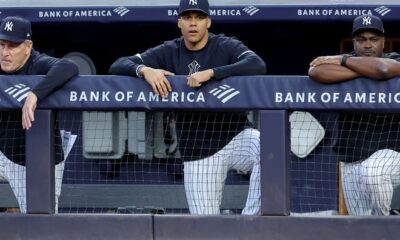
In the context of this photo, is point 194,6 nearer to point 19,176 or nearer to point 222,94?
point 222,94

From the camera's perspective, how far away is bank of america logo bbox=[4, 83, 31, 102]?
6.11m

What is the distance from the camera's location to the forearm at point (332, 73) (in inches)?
232

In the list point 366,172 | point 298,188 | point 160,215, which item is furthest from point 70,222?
point 366,172

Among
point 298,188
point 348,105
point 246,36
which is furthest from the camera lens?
point 246,36

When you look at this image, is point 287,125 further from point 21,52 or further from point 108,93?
point 21,52

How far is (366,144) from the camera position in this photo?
6.10 metres

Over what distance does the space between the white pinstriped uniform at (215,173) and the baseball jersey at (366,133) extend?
0.55 metres

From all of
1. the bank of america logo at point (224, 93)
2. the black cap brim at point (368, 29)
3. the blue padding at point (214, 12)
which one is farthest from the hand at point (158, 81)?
the blue padding at point (214, 12)

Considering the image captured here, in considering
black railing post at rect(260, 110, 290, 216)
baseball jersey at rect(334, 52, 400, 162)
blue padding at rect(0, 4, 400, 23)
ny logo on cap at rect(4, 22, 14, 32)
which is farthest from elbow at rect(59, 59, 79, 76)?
blue padding at rect(0, 4, 400, 23)

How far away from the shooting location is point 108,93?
6082 mm

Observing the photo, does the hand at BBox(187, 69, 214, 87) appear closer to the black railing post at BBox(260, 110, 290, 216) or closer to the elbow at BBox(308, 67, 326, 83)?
the black railing post at BBox(260, 110, 290, 216)

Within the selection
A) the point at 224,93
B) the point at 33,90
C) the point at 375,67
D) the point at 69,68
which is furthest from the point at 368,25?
the point at 33,90

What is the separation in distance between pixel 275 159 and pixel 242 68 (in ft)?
1.84

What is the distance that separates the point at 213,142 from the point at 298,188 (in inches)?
22.3
